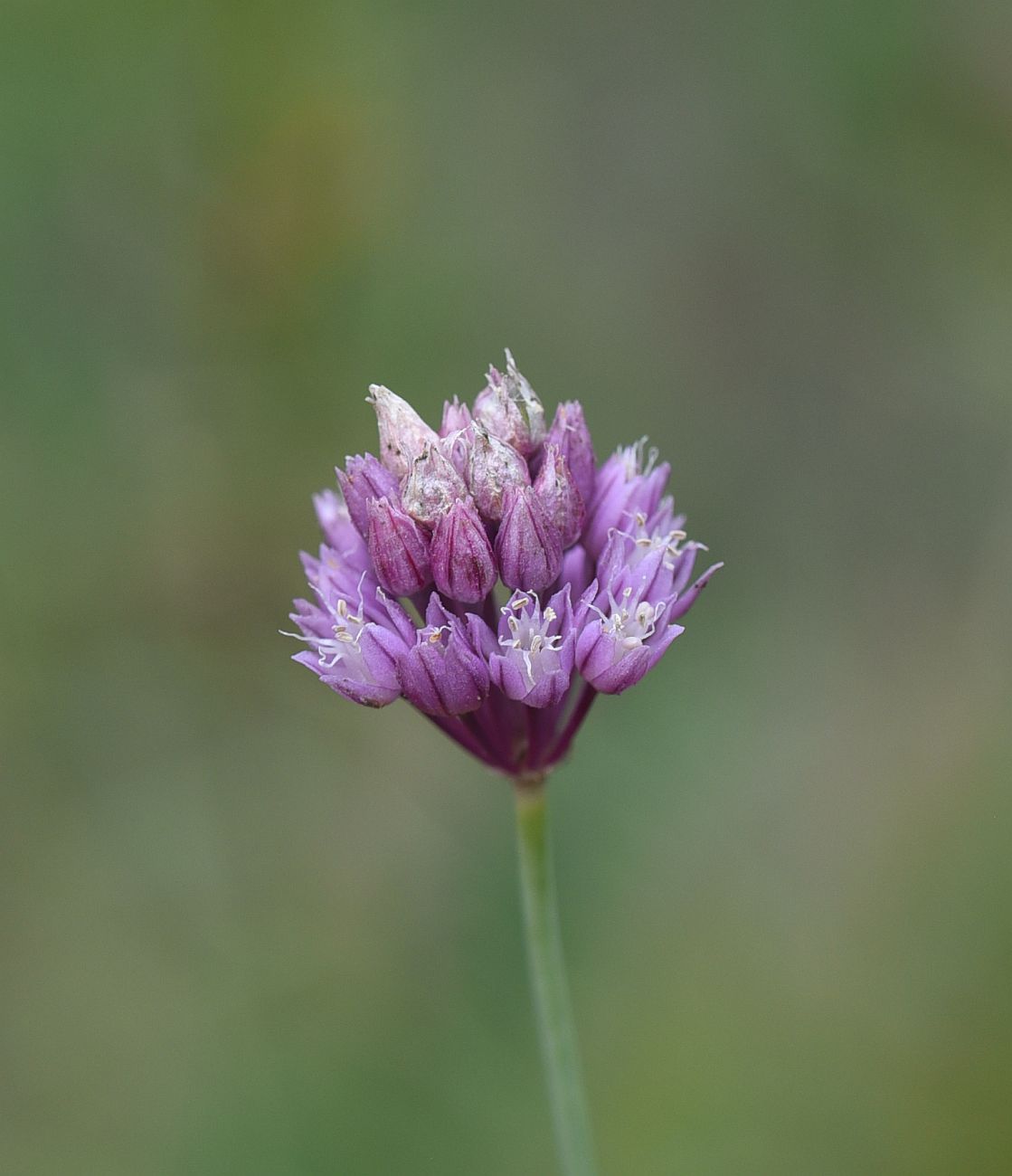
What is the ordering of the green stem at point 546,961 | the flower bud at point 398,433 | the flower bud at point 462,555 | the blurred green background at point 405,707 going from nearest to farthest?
the flower bud at point 462,555 → the flower bud at point 398,433 → the green stem at point 546,961 → the blurred green background at point 405,707

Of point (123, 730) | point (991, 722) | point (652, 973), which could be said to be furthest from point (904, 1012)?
point (123, 730)

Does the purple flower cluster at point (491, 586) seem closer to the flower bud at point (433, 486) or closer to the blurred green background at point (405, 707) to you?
the flower bud at point (433, 486)

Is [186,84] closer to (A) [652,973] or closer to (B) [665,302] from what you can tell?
(B) [665,302]

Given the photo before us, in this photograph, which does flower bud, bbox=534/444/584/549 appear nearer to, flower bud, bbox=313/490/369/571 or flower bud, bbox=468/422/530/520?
flower bud, bbox=468/422/530/520

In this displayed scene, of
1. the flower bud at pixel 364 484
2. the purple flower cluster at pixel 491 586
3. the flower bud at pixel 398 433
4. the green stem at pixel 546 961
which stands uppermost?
the flower bud at pixel 398 433

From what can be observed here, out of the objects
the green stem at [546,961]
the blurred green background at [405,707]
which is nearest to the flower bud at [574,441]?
the green stem at [546,961]

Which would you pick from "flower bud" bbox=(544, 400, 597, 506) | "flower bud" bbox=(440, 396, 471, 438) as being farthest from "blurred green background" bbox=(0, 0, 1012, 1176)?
"flower bud" bbox=(440, 396, 471, 438)

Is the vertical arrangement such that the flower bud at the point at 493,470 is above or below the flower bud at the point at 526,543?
above
